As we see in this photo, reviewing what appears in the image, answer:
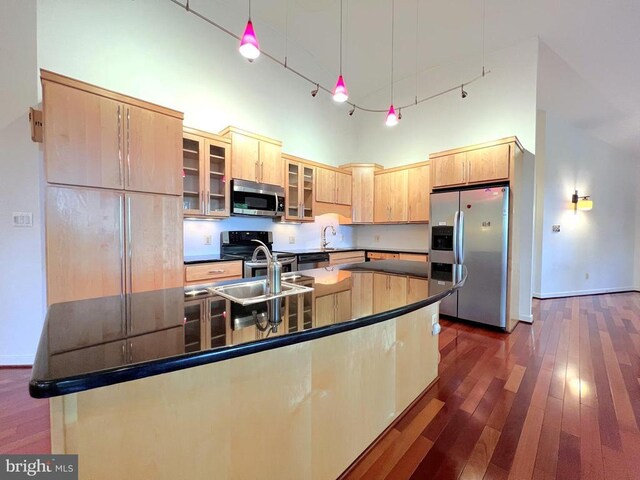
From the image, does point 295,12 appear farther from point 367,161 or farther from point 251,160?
point 367,161

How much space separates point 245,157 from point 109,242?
1.76m

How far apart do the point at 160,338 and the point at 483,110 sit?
470cm

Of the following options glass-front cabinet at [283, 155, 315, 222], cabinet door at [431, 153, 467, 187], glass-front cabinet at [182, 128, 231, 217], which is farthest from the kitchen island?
glass-front cabinet at [283, 155, 315, 222]

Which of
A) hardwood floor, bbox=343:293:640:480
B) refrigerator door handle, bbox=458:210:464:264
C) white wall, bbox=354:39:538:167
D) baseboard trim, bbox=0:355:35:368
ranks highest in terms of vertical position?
white wall, bbox=354:39:538:167

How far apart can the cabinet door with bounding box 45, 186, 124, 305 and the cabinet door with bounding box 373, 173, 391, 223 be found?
3763 mm

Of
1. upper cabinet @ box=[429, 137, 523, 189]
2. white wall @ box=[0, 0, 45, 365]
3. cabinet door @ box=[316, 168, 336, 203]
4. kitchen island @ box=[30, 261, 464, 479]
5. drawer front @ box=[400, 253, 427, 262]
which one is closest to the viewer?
kitchen island @ box=[30, 261, 464, 479]

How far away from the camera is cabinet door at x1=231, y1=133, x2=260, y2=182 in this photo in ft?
10.6

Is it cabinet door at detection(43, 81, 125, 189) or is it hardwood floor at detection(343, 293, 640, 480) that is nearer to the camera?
hardwood floor at detection(343, 293, 640, 480)

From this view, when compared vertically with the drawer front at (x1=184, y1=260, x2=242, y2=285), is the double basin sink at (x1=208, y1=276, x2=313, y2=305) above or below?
above

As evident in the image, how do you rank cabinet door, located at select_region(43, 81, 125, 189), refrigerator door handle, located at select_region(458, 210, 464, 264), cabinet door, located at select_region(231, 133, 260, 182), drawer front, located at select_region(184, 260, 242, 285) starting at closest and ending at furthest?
cabinet door, located at select_region(43, 81, 125, 189) < drawer front, located at select_region(184, 260, 242, 285) < cabinet door, located at select_region(231, 133, 260, 182) < refrigerator door handle, located at select_region(458, 210, 464, 264)

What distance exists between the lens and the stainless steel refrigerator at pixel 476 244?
3.16 metres

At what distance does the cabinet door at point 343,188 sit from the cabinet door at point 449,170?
1.53 metres

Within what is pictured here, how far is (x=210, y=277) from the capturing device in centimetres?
285

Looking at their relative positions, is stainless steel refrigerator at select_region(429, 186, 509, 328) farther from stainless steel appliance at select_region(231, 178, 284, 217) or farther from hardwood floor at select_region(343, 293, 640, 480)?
stainless steel appliance at select_region(231, 178, 284, 217)
